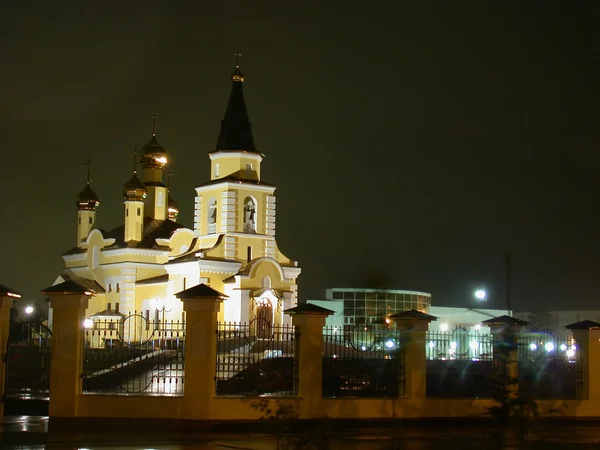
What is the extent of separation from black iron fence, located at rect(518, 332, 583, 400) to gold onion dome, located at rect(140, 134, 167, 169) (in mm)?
38346

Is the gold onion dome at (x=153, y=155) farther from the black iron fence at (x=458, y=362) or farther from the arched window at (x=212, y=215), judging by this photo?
the black iron fence at (x=458, y=362)

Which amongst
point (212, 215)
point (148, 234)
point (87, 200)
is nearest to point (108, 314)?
point (148, 234)

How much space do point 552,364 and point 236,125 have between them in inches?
1212

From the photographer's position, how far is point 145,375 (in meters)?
26.6

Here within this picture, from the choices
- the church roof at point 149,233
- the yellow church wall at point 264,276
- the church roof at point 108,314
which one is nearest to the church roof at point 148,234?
the church roof at point 149,233

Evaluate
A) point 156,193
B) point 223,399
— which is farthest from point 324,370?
point 156,193

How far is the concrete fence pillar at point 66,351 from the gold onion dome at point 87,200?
44.4 metres

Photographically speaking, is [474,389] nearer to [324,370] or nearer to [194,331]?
[324,370]

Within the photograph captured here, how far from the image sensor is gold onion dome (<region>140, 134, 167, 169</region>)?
58.8m

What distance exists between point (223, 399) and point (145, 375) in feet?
29.6

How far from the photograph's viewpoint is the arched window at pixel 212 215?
52.6 meters

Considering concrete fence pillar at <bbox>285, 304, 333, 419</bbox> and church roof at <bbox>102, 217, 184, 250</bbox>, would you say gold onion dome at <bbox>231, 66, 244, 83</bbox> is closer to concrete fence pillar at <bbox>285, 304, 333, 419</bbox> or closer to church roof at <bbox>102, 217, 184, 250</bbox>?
church roof at <bbox>102, 217, 184, 250</bbox>

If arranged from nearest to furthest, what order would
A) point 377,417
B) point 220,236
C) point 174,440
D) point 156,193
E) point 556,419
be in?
point 174,440 < point 377,417 < point 556,419 < point 220,236 < point 156,193

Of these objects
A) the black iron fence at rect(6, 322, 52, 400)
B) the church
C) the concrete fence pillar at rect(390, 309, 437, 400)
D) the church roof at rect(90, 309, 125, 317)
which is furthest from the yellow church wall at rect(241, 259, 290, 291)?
the concrete fence pillar at rect(390, 309, 437, 400)
